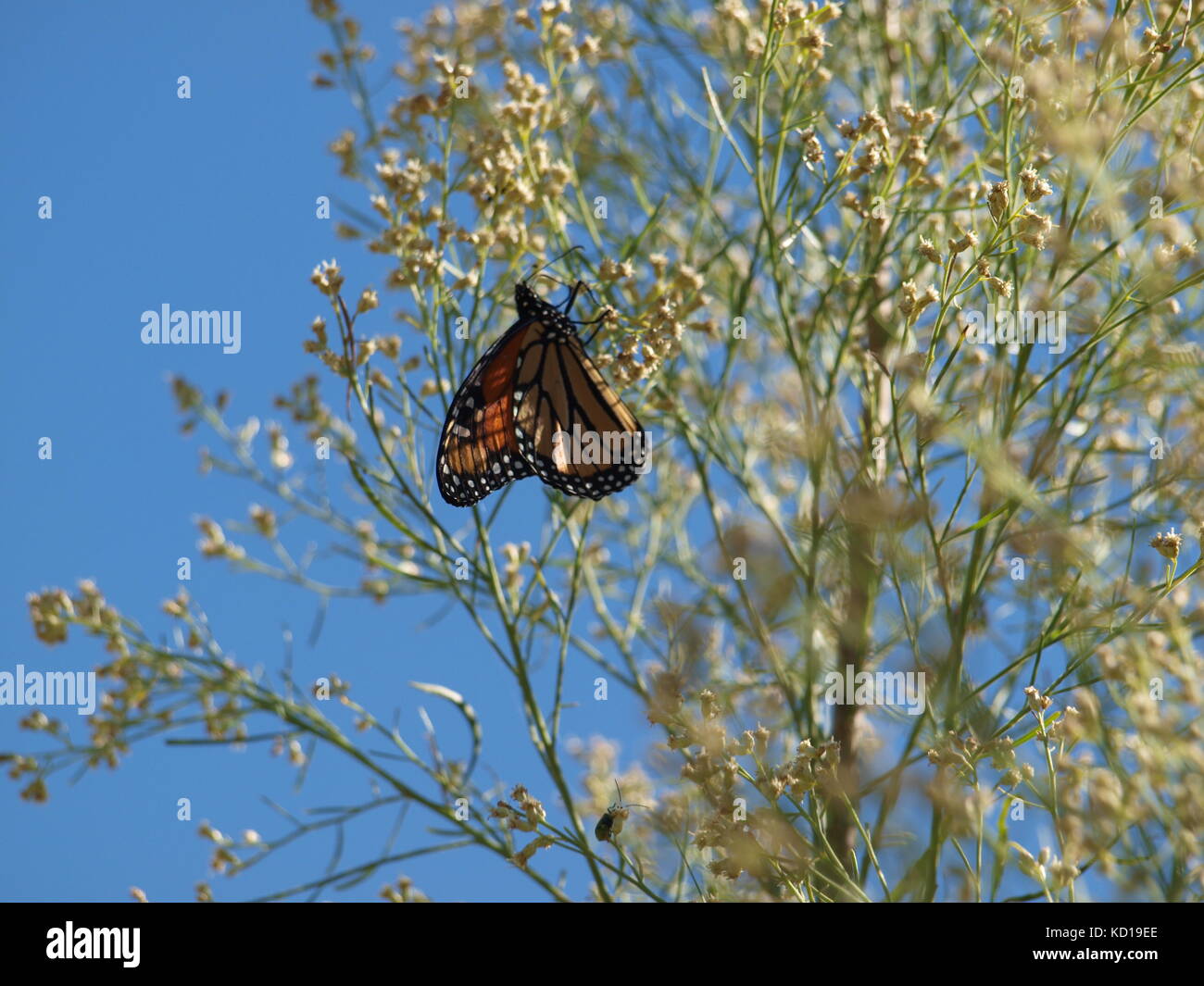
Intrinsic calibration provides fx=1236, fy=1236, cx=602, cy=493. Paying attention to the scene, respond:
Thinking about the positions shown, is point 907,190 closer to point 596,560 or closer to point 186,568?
point 596,560

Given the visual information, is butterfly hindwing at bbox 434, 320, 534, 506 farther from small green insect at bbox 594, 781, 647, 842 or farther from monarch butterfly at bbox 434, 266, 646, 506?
small green insect at bbox 594, 781, 647, 842

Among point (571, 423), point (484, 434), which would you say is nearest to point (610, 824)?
point (571, 423)

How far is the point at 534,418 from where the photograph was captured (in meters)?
2.97

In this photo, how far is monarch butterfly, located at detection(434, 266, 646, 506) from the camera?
276 centimetres

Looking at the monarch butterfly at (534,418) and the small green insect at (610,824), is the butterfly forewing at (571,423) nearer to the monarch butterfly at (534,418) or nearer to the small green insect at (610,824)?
the monarch butterfly at (534,418)

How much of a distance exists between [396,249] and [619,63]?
128 cm

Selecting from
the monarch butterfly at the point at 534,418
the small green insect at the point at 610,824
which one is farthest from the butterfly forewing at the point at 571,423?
the small green insect at the point at 610,824

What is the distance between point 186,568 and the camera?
3.25m

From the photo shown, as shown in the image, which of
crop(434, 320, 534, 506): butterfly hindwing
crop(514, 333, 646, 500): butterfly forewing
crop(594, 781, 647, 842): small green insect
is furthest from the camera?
crop(434, 320, 534, 506): butterfly hindwing

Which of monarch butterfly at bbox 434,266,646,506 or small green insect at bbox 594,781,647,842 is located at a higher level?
monarch butterfly at bbox 434,266,646,506

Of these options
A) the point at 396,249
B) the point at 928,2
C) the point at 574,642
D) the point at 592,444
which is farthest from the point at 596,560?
the point at 928,2

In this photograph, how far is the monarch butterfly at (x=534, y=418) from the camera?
2.76m

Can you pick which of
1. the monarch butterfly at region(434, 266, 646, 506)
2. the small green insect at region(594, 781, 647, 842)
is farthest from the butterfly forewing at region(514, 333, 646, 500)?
the small green insect at region(594, 781, 647, 842)

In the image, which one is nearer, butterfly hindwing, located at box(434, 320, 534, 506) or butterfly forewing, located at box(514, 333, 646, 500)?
butterfly forewing, located at box(514, 333, 646, 500)
